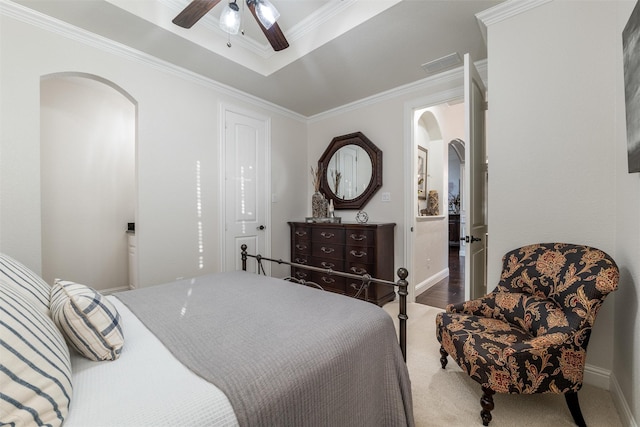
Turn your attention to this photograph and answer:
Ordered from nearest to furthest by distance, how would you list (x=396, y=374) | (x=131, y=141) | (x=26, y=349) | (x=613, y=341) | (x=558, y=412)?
1. (x=26, y=349)
2. (x=396, y=374)
3. (x=558, y=412)
4. (x=613, y=341)
5. (x=131, y=141)

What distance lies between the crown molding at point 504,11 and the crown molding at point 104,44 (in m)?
2.61

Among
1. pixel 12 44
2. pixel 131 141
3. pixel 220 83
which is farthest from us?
pixel 131 141

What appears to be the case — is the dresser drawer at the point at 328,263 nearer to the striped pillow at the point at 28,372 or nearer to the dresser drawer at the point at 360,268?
the dresser drawer at the point at 360,268

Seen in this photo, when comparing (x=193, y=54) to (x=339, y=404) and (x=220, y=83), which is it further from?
(x=339, y=404)

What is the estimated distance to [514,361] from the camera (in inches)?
53.8

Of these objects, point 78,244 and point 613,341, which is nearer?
point 613,341

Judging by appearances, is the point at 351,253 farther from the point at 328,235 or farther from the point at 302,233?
the point at 302,233

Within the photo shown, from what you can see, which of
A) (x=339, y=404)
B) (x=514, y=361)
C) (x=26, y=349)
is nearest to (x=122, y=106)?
(x=26, y=349)

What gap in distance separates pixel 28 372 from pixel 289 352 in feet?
2.21

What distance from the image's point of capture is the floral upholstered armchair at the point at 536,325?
1.37m

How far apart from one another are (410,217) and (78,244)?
4.13m

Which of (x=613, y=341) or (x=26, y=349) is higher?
(x=26, y=349)

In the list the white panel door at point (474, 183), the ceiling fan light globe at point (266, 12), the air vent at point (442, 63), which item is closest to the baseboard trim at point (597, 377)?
the white panel door at point (474, 183)

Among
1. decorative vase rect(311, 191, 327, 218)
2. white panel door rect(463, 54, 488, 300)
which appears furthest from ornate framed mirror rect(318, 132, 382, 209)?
white panel door rect(463, 54, 488, 300)
